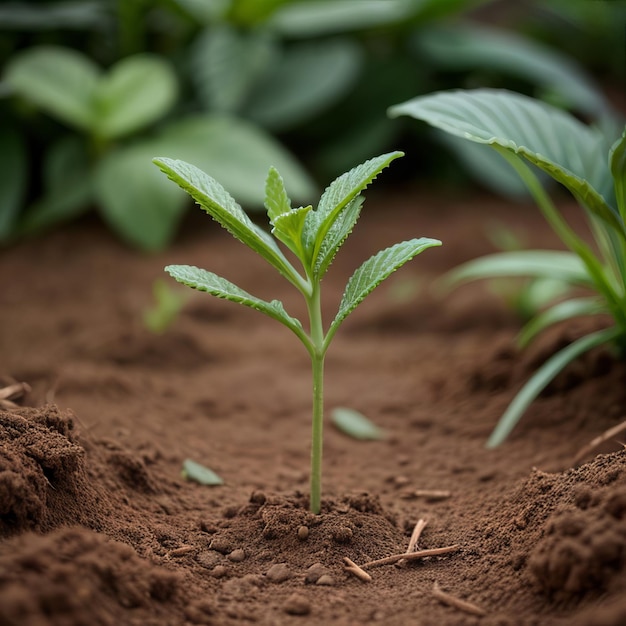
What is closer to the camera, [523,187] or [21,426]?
[21,426]

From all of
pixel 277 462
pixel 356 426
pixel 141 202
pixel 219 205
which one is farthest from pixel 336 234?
pixel 141 202

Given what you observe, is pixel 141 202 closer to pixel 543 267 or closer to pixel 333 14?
pixel 333 14

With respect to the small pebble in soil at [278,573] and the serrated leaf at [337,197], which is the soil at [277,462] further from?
the serrated leaf at [337,197]

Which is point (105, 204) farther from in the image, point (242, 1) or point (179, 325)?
point (242, 1)

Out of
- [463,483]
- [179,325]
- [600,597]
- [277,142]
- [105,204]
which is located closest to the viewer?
[600,597]

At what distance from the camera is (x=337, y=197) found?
3.55 feet

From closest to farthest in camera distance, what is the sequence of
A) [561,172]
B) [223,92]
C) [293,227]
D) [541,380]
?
[293,227], [561,172], [541,380], [223,92]

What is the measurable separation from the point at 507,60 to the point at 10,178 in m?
1.98

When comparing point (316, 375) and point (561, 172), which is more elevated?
point (561, 172)

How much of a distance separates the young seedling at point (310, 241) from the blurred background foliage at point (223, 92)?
141 cm

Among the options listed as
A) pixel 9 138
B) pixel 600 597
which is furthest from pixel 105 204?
pixel 600 597

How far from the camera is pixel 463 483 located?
1413mm

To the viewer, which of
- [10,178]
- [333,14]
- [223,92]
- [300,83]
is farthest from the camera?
[300,83]

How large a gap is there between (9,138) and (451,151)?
1.83 meters
